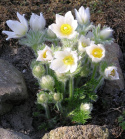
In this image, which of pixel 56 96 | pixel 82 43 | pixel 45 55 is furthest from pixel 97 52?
pixel 56 96

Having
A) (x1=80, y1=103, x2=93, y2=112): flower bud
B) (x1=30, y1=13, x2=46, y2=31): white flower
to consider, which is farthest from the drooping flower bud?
(x1=30, y1=13, x2=46, y2=31): white flower

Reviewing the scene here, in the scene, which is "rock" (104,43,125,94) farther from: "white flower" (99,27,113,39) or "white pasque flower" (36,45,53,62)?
"white pasque flower" (36,45,53,62)

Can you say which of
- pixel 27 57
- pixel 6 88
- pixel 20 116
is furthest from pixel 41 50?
pixel 27 57

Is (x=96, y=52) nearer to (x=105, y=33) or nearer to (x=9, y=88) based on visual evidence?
(x=105, y=33)

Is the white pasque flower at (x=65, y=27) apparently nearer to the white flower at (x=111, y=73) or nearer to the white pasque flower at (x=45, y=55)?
the white pasque flower at (x=45, y=55)

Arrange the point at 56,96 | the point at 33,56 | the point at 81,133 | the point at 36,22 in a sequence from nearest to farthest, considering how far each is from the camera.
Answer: the point at 81,133 → the point at 56,96 → the point at 36,22 → the point at 33,56

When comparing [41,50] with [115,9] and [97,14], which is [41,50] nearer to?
[97,14]
